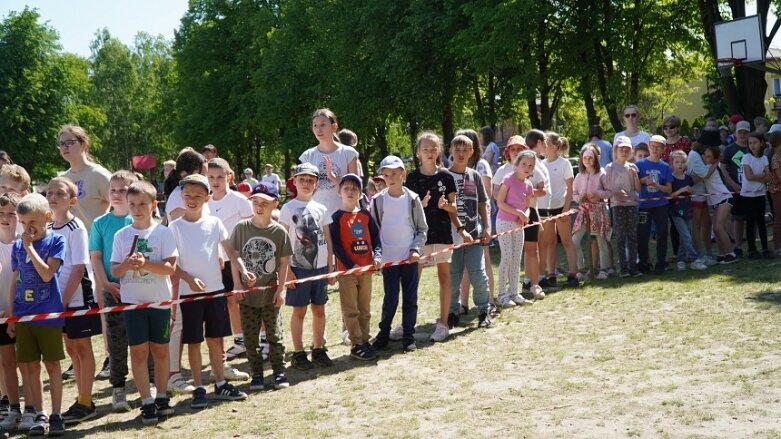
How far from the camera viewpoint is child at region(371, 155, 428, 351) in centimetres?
866

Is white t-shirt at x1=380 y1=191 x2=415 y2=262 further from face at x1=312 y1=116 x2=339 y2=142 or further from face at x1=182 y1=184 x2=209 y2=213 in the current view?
face at x1=182 y1=184 x2=209 y2=213

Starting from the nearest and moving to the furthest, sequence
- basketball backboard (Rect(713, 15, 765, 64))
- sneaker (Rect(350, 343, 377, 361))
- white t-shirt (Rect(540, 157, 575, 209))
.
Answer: sneaker (Rect(350, 343, 377, 361)) → white t-shirt (Rect(540, 157, 575, 209)) → basketball backboard (Rect(713, 15, 765, 64))

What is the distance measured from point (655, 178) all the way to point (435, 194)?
4.50 m

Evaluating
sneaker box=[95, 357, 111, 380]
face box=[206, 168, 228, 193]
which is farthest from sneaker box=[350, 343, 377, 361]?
sneaker box=[95, 357, 111, 380]

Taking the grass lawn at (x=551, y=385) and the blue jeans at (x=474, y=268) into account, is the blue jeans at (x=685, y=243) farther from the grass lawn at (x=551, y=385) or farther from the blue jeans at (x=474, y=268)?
the blue jeans at (x=474, y=268)

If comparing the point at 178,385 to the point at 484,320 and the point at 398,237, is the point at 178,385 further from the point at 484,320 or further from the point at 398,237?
the point at 484,320

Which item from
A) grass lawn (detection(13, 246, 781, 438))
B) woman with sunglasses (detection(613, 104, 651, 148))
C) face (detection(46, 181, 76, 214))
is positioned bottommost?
grass lawn (detection(13, 246, 781, 438))

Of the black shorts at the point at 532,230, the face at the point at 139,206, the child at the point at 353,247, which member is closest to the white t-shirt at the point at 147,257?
the face at the point at 139,206

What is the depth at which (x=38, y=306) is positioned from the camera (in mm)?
6516

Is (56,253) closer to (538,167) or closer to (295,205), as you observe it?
(295,205)

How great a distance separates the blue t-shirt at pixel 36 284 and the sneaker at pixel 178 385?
1389 mm

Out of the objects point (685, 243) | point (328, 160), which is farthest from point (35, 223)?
point (685, 243)

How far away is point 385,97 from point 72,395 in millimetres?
29739

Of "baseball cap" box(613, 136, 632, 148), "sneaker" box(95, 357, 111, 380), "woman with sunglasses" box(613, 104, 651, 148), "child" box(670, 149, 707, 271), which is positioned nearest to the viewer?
"sneaker" box(95, 357, 111, 380)
